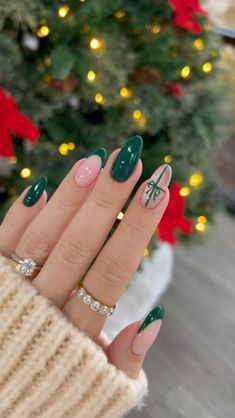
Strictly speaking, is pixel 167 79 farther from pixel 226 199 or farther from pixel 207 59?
pixel 226 199

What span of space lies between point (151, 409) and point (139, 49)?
2.55 ft

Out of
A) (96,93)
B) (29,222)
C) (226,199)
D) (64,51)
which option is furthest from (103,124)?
(226,199)

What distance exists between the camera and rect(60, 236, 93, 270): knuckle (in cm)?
45

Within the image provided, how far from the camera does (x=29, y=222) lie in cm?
50

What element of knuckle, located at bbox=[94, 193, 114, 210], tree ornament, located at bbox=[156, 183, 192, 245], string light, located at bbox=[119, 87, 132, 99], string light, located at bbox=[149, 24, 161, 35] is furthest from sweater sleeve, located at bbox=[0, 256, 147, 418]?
string light, located at bbox=[149, 24, 161, 35]

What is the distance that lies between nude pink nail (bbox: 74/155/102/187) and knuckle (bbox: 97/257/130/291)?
0.29 feet

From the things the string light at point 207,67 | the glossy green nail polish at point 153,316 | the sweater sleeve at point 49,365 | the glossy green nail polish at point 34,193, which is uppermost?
the string light at point 207,67

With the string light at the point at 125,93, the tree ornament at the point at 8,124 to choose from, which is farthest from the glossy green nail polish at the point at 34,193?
the string light at the point at 125,93

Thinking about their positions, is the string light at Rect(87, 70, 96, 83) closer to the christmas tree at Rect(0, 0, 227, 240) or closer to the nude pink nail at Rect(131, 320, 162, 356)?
the christmas tree at Rect(0, 0, 227, 240)

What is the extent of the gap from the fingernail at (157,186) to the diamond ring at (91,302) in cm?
12

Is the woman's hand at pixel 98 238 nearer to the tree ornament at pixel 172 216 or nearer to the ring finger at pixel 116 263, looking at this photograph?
the ring finger at pixel 116 263

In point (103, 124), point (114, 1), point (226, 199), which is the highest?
point (226, 199)

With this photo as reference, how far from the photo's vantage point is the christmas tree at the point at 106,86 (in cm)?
82

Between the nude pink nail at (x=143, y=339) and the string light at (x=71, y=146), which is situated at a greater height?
the string light at (x=71, y=146)
